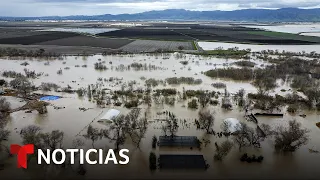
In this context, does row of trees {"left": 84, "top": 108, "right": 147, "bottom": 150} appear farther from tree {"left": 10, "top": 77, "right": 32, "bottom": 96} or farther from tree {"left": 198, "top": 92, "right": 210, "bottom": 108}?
tree {"left": 10, "top": 77, "right": 32, "bottom": 96}

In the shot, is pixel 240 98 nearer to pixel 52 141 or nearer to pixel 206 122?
pixel 206 122

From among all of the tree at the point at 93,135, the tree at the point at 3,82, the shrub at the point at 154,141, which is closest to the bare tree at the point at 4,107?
the tree at the point at 3,82

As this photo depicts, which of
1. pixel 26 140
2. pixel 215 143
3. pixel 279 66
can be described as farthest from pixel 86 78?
pixel 279 66

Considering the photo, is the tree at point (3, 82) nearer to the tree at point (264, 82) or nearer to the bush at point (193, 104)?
the bush at point (193, 104)

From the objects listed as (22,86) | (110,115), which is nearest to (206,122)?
(110,115)

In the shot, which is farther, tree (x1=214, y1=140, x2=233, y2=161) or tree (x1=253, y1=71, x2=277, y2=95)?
tree (x1=253, y1=71, x2=277, y2=95)

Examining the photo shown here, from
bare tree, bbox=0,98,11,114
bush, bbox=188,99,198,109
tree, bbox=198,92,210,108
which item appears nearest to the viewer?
bare tree, bbox=0,98,11,114

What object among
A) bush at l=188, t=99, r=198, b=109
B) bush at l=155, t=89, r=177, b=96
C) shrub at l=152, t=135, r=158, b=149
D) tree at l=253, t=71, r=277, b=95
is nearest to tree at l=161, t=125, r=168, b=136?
shrub at l=152, t=135, r=158, b=149
